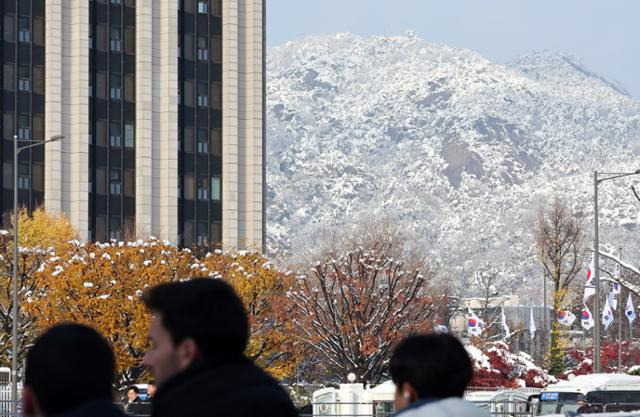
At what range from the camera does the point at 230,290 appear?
6.21 m

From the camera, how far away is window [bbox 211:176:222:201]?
113 metres

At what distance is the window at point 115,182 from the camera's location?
108250 millimetres

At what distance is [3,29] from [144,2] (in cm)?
1012

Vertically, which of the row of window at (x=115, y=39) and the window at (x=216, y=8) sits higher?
the window at (x=216, y=8)

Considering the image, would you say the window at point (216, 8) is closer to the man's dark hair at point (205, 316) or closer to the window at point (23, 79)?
the window at point (23, 79)

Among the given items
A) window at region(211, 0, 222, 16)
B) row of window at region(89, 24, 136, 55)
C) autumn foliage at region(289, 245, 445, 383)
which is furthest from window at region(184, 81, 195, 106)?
autumn foliage at region(289, 245, 445, 383)

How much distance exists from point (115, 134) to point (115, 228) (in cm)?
597

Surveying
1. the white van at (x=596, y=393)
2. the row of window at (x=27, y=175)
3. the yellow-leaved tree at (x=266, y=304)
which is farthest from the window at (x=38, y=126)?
the white van at (x=596, y=393)

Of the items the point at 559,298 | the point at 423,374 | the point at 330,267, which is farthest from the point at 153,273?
the point at 423,374

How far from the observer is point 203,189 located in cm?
11250

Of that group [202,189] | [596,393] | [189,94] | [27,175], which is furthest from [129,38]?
[596,393]

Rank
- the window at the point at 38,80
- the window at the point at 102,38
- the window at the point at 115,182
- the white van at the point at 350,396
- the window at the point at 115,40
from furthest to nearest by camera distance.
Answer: the window at the point at 115,40
the window at the point at 102,38
the window at the point at 115,182
the window at the point at 38,80
the white van at the point at 350,396

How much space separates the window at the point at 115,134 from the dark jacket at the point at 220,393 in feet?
340

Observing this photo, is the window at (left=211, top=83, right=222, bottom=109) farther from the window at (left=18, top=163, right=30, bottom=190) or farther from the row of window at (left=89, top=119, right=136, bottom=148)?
the window at (left=18, top=163, right=30, bottom=190)
